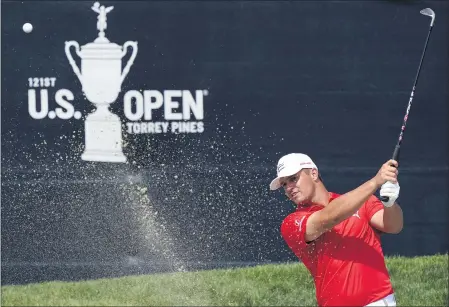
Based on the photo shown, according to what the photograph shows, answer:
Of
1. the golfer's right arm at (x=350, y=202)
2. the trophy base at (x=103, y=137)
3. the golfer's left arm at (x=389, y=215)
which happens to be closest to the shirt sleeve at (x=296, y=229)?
the golfer's right arm at (x=350, y=202)

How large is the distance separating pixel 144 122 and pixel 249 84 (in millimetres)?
883

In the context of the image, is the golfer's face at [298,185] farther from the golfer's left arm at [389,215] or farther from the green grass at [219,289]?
the green grass at [219,289]

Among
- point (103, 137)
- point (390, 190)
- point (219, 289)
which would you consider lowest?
point (219, 289)

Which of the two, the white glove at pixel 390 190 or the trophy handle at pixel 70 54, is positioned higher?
the white glove at pixel 390 190

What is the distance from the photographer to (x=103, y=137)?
831cm

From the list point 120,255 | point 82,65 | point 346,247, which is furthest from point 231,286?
point 346,247

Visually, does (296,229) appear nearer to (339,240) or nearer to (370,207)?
(339,240)

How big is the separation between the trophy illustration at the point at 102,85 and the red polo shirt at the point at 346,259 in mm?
3482

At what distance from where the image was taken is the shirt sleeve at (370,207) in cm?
506

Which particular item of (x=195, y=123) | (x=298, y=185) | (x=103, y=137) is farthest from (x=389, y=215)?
(x=103, y=137)

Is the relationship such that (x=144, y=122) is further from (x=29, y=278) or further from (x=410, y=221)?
(x=410, y=221)

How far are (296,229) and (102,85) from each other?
3727 millimetres

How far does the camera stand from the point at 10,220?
27.0ft

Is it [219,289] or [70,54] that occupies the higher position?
[70,54]
